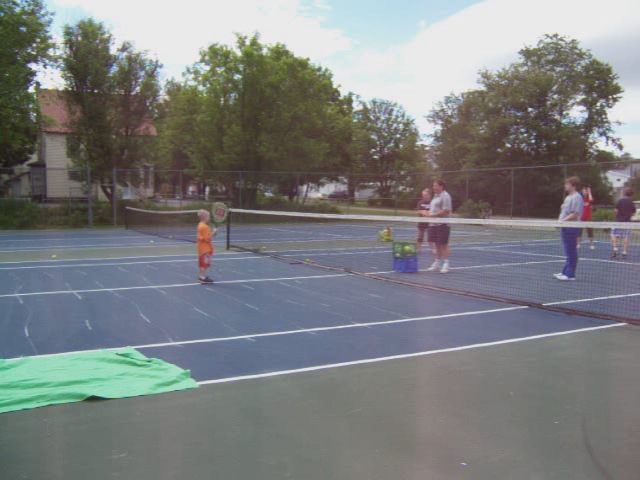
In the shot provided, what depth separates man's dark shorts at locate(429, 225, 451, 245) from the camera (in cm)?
1127

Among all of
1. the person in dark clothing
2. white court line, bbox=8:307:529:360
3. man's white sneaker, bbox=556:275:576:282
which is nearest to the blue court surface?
white court line, bbox=8:307:529:360

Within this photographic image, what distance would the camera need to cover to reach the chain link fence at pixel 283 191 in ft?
76.1

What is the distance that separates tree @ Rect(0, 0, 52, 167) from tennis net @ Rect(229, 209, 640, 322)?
11945 mm

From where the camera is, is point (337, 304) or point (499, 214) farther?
point (499, 214)

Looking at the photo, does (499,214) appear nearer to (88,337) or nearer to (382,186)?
(382,186)

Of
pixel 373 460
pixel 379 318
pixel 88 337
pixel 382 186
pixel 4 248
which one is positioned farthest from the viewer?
pixel 382 186

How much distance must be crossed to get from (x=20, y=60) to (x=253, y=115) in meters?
12.0

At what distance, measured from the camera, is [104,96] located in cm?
2747

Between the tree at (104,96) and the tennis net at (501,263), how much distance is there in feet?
34.2

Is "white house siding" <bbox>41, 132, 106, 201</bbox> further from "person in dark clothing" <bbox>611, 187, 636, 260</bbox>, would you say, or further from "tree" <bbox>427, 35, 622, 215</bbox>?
"person in dark clothing" <bbox>611, 187, 636, 260</bbox>

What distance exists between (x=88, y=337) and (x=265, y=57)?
90.6 ft

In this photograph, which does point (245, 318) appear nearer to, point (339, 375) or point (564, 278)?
point (339, 375)

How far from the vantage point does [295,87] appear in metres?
32.6

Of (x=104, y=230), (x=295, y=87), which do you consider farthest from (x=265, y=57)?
(x=104, y=230)
